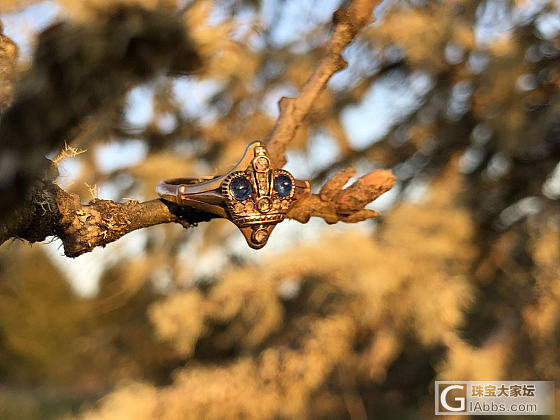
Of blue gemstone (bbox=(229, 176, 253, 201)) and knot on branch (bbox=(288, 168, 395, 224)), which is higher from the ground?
knot on branch (bbox=(288, 168, 395, 224))

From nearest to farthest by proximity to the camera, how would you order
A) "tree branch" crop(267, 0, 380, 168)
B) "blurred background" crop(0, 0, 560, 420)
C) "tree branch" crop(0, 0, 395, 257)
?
"tree branch" crop(0, 0, 395, 257) < "tree branch" crop(267, 0, 380, 168) < "blurred background" crop(0, 0, 560, 420)

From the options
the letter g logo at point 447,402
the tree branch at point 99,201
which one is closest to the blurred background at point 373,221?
the letter g logo at point 447,402

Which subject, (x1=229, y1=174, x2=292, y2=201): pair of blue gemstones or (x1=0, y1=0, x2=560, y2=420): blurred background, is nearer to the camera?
(x1=229, y1=174, x2=292, y2=201): pair of blue gemstones

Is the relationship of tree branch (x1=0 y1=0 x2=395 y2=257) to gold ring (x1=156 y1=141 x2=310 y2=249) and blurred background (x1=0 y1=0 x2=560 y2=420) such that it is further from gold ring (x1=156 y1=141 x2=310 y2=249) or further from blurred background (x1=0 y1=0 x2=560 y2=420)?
blurred background (x1=0 y1=0 x2=560 y2=420)

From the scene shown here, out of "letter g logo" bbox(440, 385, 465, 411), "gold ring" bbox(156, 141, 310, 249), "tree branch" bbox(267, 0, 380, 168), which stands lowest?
"gold ring" bbox(156, 141, 310, 249)

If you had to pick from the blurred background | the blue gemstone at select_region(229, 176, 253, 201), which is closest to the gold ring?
the blue gemstone at select_region(229, 176, 253, 201)

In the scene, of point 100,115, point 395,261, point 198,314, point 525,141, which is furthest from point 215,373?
point 525,141

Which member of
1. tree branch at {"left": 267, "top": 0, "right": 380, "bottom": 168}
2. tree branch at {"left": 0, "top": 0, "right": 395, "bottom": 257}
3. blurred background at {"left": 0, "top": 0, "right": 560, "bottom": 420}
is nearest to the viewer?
A: tree branch at {"left": 0, "top": 0, "right": 395, "bottom": 257}
